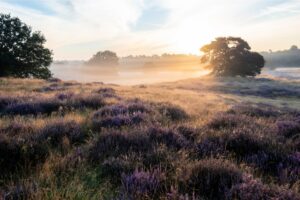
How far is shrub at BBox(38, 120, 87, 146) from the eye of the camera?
542 centimetres

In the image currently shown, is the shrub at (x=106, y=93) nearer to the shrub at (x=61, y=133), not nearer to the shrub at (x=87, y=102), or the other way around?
the shrub at (x=87, y=102)

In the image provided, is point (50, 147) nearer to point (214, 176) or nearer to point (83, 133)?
point (83, 133)

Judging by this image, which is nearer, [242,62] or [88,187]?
[88,187]

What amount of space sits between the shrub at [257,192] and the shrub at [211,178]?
95 mm

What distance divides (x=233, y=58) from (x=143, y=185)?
74.9 meters

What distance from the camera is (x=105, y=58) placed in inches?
7416

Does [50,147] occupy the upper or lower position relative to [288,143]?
upper

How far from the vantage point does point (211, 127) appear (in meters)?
6.94

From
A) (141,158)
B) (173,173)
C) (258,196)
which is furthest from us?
(141,158)

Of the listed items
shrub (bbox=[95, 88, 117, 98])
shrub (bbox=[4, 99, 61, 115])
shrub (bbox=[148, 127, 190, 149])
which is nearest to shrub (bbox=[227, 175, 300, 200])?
shrub (bbox=[148, 127, 190, 149])

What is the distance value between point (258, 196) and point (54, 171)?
7.51 ft

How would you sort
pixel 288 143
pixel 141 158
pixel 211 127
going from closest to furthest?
1. pixel 141 158
2. pixel 288 143
3. pixel 211 127

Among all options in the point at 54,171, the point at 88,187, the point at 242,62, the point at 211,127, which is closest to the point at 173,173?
the point at 88,187

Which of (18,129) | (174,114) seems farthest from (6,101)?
(174,114)
